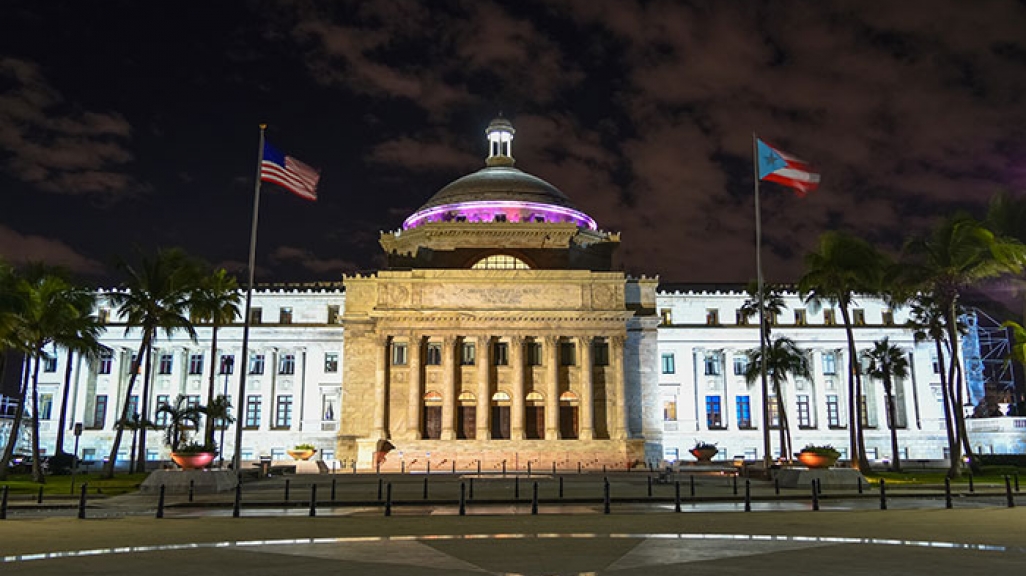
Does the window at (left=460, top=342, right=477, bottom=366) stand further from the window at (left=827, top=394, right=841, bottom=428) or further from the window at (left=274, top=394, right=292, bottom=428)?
the window at (left=827, top=394, right=841, bottom=428)

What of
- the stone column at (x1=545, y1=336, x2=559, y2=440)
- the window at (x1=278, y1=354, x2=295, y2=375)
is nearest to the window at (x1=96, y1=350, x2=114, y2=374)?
the window at (x1=278, y1=354, x2=295, y2=375)

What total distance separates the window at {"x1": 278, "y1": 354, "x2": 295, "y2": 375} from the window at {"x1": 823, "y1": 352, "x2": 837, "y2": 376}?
54.7 m

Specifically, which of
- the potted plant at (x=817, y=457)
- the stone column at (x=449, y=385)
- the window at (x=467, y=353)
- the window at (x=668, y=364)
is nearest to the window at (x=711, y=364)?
the window at (x=668, y=364)

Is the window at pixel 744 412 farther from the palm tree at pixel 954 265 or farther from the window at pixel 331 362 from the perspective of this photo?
the window at pixel 331 362

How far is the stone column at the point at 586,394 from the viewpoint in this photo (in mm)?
68812

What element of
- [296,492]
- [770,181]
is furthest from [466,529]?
[770,181]

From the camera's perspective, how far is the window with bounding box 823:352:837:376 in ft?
286

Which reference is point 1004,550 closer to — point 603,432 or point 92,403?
point 603,432

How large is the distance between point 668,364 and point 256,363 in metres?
42.4

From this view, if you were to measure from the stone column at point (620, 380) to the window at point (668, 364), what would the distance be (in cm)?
1602

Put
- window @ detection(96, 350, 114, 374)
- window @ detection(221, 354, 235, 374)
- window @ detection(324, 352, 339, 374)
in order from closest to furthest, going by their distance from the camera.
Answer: window @ detection(221, 354, 235, 374), window @ detection(324, 352, 339, 374), window @ detection(96, 350, 114, 374)

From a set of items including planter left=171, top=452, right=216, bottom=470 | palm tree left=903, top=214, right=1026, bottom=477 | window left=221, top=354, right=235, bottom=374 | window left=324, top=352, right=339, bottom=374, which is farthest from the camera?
window left=324, top=352, right=339, bottom=374

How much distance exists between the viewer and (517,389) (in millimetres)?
69750

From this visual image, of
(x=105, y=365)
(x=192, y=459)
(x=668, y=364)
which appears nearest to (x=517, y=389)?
(x=668, y=364)
